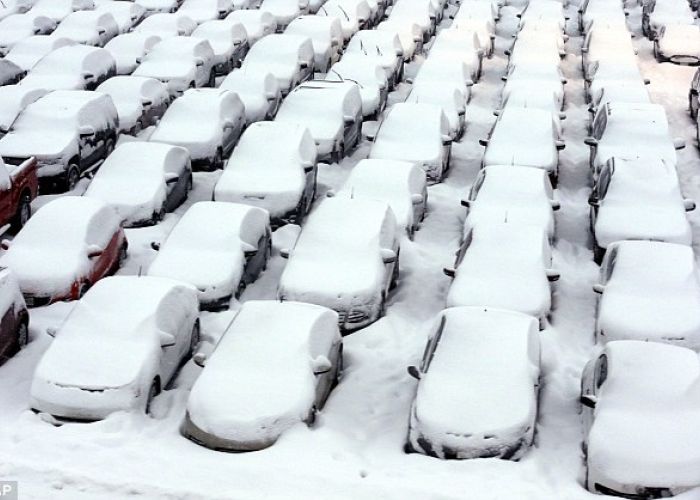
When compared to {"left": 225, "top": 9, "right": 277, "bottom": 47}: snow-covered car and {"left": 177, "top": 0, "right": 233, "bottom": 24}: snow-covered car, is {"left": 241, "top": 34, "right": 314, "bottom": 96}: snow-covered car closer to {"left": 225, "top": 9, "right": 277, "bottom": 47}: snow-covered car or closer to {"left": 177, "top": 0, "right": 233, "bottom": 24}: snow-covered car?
{"left": 225, "top": 9, "right": 277, "bottom": 47}: snow-covered car

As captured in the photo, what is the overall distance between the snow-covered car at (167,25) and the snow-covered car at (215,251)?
13904mm

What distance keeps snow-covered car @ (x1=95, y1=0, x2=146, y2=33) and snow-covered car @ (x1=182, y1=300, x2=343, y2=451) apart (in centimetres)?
2001

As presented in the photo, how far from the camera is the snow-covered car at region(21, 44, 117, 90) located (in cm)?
2178

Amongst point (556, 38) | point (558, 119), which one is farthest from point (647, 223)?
point (556, 38)

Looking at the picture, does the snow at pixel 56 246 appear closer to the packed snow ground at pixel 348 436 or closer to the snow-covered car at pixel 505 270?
the packed snow ground at pixel 348 436

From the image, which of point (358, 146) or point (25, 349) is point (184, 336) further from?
point (358, 146)

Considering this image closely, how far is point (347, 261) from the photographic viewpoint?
1359 centimetres

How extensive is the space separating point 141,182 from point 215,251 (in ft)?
11.1

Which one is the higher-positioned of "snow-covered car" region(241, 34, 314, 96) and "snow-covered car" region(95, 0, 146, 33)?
"snow-covered car" region(241, 34, 314, 96)

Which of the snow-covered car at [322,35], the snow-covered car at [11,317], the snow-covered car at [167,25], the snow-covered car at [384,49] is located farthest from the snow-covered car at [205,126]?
the snow-covered car at [167,25]

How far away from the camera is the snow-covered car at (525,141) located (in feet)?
58.7

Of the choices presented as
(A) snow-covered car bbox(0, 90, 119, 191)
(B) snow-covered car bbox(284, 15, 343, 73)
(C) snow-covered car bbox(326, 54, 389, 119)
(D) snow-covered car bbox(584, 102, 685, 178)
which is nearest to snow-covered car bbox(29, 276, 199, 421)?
(A) snow-covered car bbox(0, 90, 119, 191)

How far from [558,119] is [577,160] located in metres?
1.15

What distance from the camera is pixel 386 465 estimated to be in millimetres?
10141
